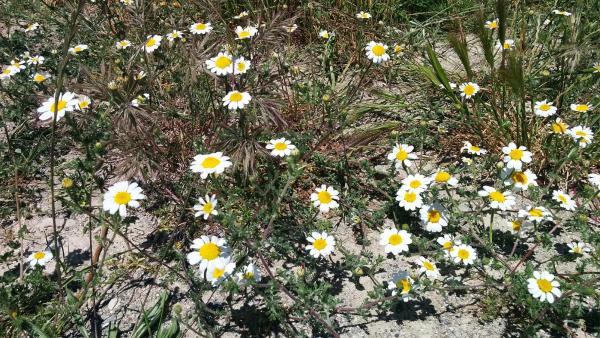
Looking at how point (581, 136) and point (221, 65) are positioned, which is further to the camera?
point (221, 65)

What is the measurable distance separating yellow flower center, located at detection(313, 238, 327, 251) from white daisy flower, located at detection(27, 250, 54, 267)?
1.27m

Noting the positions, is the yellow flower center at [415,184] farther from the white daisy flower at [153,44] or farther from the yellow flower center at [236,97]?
the white daisy flower at [153,44]

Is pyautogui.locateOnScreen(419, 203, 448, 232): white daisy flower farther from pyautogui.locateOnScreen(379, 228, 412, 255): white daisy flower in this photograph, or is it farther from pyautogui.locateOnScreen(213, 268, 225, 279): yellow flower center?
pyautogui.locateOnScreen(213, 268, 225, 279): yellow flower center

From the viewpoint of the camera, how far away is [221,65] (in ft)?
7.98

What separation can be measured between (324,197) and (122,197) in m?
0.84

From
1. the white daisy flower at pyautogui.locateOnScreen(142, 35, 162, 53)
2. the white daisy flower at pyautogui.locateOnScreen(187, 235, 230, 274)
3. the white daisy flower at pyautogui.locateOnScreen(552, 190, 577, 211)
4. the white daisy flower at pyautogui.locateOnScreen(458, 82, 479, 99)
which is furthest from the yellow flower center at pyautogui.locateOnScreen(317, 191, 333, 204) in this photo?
the white daisy flower at pyautogui.locateOnScreen(142, 35, 162, 53)

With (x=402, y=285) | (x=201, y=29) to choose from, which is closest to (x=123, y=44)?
(x=201, y=29)

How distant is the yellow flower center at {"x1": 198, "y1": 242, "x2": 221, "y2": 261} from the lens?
6.05ft

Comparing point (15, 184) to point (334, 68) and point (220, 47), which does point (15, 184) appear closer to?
point (220, 47)

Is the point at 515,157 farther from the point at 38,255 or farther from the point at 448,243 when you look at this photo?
the point at 38,255

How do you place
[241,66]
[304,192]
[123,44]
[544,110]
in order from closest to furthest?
[241,66]
[544,110]
[304,192]
[123,44]

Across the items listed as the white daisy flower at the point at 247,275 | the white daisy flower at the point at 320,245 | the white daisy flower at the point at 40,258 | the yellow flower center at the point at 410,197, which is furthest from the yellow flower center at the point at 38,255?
the yellow flower center at the point at 410,197

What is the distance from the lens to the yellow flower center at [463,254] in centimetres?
204

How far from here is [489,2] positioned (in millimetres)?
3469
